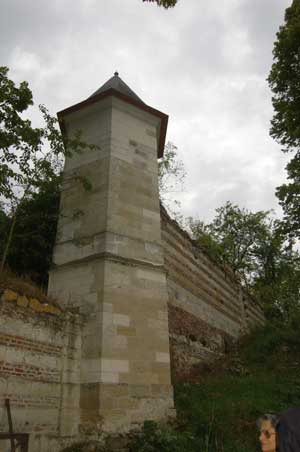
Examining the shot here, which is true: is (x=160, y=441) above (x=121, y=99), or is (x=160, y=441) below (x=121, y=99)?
below

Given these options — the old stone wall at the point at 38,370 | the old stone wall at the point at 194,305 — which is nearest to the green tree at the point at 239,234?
the old stone wall at the point at 194,305

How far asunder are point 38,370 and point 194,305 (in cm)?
553

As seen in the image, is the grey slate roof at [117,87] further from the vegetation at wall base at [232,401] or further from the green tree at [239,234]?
the green tree at [239,234]

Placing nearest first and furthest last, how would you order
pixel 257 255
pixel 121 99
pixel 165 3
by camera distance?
pixel 165 3 → pixel 121 99 → pixel 257 255

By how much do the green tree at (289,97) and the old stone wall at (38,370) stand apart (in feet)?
26.4

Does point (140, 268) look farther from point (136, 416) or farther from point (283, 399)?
point (283, 399)

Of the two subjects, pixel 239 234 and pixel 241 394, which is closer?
pixel 241 394

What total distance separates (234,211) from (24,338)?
2236cm

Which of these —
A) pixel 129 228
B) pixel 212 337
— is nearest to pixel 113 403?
pixel 129 228

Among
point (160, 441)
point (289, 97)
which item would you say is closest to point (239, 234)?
point (289, 97)

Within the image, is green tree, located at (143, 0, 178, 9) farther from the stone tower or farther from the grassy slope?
the grassy slope

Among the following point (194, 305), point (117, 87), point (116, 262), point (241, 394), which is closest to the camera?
point (116, 262)

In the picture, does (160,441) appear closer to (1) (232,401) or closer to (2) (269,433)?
(1) (232,401)

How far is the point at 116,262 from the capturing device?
6.71m
